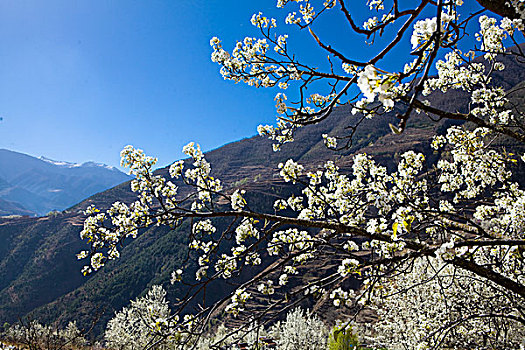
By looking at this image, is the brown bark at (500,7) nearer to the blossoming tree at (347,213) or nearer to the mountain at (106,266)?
the blossoming tree at (347,213)

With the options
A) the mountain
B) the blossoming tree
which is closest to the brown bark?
the blossoming tree

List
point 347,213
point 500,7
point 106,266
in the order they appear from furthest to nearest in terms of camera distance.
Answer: point 106,266, point 347,213, point 500,7

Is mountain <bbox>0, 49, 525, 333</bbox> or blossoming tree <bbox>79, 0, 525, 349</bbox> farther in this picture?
mountain <bbox>0, 49, 525, 333</bbox>

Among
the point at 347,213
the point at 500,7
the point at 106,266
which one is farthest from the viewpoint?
the point at 106,266

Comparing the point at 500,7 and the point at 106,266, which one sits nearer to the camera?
the point at 500,7

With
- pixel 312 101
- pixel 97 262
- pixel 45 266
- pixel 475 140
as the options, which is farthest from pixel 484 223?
pixel 45 266

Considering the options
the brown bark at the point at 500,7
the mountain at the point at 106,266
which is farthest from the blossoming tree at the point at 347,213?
the mountain at the point at 106,266

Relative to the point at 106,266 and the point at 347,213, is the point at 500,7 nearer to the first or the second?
the point at 347,213

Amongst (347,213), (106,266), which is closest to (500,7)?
(347,213)

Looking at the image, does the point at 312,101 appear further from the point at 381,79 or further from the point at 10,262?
the point at 10,262

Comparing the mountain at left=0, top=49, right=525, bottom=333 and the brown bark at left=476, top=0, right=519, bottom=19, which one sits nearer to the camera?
the brown bark at left=476, top=0, right=519, bottom=19

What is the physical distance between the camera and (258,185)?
360 ft

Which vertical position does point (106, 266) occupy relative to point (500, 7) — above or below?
below

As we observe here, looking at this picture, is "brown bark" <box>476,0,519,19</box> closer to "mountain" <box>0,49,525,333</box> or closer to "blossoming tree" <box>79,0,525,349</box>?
"blossoming tree" <box>79,0,525,349</box>
